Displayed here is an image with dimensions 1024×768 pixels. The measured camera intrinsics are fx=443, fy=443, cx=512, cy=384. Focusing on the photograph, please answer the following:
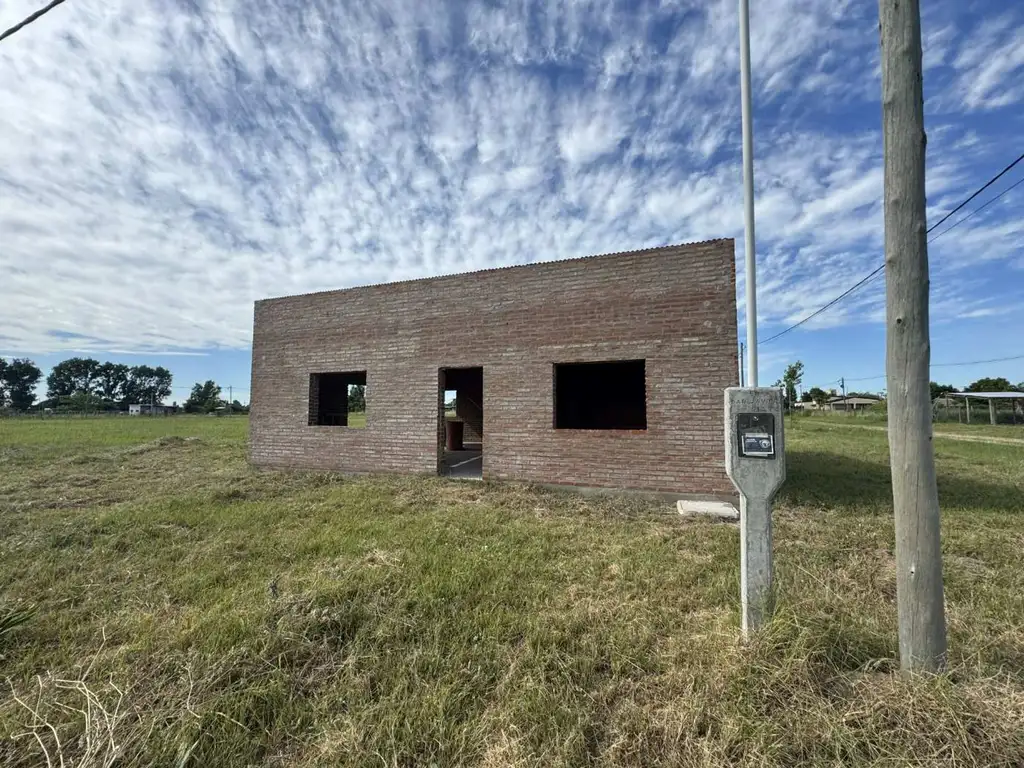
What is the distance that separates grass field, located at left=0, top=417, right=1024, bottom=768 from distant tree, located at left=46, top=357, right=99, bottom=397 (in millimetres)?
121015

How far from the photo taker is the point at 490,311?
8344 mm

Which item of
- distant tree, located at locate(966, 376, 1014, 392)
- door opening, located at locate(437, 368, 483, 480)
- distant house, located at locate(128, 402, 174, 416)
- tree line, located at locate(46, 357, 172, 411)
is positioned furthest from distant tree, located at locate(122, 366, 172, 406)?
distant tree, located at locate(966, 376, 1014, 392)

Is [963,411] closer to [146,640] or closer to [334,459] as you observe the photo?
[334,459]

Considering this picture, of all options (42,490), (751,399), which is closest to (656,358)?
(751,399)

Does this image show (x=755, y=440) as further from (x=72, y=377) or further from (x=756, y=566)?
(x=72, y=377)

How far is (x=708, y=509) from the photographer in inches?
246

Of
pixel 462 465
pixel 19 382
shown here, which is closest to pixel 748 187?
pixel 462 465

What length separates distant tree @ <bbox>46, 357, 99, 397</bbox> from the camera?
91.3 m

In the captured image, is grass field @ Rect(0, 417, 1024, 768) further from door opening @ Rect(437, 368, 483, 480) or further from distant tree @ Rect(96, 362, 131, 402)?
distant tree @ Rect(96, 362, 131, 402)

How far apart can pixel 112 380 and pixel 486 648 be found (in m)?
129

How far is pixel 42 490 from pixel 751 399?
460 inches

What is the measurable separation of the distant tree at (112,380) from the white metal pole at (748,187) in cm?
12425

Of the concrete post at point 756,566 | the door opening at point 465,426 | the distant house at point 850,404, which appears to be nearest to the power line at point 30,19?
the concrete post at point 756,566

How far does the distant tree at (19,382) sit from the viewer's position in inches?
3292
